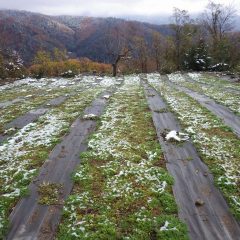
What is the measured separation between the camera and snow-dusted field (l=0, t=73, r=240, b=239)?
10.2 m

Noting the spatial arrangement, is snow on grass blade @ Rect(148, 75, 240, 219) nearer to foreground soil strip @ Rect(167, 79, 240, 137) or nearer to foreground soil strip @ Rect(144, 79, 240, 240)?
foreground soil strip @ Rect(144, 79, 240, 240)

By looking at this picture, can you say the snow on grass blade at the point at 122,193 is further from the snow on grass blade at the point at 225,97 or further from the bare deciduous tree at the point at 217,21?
the bare deciduous tree at the point at 217,21

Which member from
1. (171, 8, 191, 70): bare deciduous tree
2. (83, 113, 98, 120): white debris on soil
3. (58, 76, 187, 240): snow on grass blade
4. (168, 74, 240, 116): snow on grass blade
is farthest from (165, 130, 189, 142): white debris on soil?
(171, 8, 191, 70): bare deciduous tree

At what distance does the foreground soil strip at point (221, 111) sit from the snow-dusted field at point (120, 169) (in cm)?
58

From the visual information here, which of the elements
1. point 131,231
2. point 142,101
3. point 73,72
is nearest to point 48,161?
point 131,231

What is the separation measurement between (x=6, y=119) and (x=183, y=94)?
1768 cm

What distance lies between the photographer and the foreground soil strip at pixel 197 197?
987cm

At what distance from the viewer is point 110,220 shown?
409 inches

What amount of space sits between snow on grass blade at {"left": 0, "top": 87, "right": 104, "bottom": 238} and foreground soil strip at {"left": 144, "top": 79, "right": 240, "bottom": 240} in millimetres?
5988

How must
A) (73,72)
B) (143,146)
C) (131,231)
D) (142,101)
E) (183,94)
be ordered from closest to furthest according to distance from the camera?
(131,231)
(143,146)
(142,101)
(183,94)
(73,72)

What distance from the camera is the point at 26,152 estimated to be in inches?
648

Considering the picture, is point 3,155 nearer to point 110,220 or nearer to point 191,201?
point 110,220

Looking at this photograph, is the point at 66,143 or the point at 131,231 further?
the point at 66,143

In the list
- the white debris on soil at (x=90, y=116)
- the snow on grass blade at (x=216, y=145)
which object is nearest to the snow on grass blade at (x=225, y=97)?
the snow on grass blade at (x=216, y=145)
